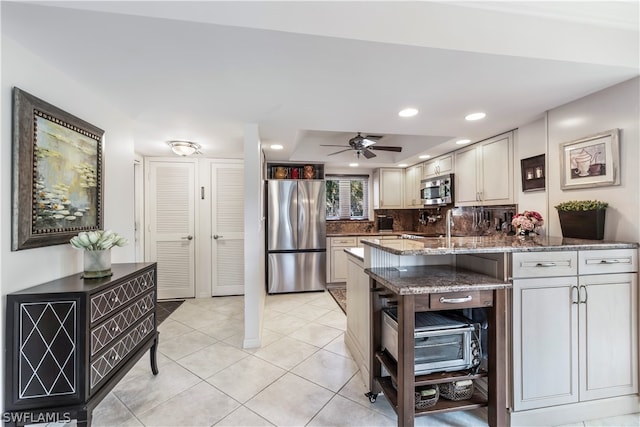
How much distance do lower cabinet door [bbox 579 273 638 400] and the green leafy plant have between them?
47cm

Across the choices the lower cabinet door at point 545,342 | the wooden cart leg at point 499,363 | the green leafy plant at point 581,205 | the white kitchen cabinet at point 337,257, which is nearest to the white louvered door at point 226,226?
the white kitchen cabinet at point 337,257

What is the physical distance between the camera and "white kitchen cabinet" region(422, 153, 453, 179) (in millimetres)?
3850

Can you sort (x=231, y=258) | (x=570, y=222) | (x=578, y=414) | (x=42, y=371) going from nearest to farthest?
(x=42, y=371)
(x=578, y=414)
(x=570, y=222)
(x=231, y=258)

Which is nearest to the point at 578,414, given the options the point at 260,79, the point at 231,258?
the point at 260,79

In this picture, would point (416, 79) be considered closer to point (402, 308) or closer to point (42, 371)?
point (402, 308)

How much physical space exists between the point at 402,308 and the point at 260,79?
1.62 m

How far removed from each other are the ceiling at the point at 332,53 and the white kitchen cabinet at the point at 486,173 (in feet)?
2.24

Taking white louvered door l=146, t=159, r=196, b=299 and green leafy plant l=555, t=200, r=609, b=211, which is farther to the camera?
white louvered door l=146, t=159, r=196, b=299

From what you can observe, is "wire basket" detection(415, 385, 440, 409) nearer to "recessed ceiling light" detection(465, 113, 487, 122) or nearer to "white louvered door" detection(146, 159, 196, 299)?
"recessed ceiling light" detection(465, 113, 487, 122)

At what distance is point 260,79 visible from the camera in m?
1.70

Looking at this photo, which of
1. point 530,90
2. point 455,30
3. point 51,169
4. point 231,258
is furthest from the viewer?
point 231,258

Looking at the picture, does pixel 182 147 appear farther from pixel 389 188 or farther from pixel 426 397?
pixel 389 188

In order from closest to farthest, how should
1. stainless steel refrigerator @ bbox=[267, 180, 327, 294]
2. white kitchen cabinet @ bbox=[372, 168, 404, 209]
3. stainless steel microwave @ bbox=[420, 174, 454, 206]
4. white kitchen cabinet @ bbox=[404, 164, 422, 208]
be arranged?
1. stainless steel microwave @ bbox=[420, 174, 454, 206]
2. stainless steel refrigerator @ bbox=[267, 180, 327, 294]
3. white kitchen cabinet @ bbox=[404, 164, 422, 208]
4. white kitchen cabinet @ bbox=[372, 168, 404, 209]

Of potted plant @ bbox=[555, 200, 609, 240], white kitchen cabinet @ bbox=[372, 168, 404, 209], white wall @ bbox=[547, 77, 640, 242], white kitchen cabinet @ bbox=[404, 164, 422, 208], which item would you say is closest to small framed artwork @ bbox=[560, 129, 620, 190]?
white wall @ bbox=[547, 77, 640, 242]
